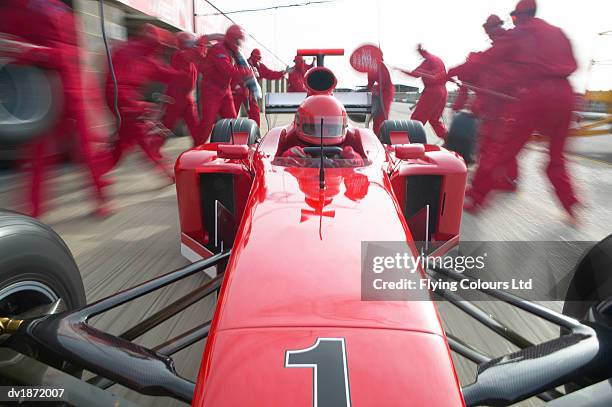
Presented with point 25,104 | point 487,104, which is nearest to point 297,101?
point 487,104

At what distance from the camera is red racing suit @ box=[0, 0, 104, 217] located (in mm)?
3525

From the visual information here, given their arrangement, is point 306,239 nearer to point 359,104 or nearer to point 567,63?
point 567,63

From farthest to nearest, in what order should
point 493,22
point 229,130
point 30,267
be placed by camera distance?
1. point 493,22
2. point 229,130
3. point 30,267

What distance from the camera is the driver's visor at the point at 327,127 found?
2732mm

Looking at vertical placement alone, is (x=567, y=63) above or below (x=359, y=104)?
above

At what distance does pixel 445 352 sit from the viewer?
122 cm

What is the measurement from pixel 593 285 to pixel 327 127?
1.61 meters

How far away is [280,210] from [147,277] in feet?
4.99

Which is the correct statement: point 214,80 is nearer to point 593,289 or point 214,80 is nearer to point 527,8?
point 527,8

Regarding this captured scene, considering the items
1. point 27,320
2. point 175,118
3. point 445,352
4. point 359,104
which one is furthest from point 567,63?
point 175,118

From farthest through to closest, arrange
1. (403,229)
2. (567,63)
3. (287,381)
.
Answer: (567,63)
(403,229)
(287,381)

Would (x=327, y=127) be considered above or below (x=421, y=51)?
below

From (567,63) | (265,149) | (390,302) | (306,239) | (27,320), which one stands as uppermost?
(567,63)

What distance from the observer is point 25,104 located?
15.2 feet
